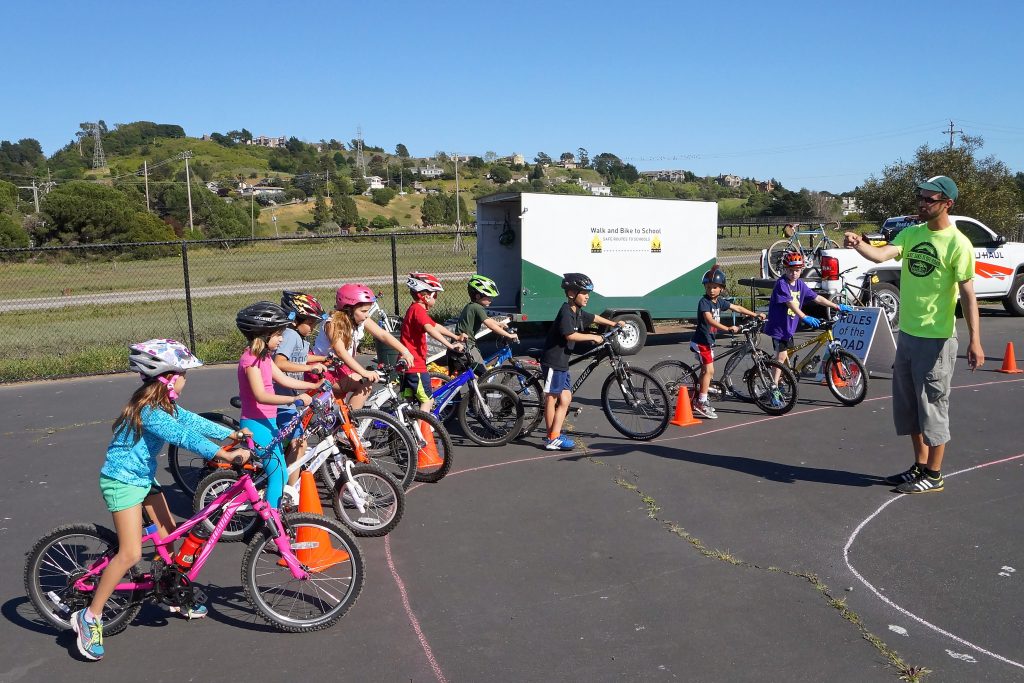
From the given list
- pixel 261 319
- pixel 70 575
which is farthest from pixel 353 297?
pixel 70 575

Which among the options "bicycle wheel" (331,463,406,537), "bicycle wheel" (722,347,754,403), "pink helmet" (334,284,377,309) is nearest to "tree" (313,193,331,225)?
"bicycle wheel" (722,347,754,403)

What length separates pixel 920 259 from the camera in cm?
687

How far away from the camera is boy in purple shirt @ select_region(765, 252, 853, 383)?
980cm

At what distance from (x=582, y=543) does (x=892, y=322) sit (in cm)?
1278

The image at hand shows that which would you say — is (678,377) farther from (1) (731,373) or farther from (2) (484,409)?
(2) (484,409)

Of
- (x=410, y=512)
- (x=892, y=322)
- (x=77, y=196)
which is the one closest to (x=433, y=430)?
(x=410, y=512)

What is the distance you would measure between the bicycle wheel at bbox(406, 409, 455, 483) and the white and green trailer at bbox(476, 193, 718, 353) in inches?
259

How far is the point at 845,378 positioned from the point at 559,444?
12.9ft

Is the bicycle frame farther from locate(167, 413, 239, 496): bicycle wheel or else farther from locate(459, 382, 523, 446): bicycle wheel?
locate(459, 382, 523, 446): bicycle wheel

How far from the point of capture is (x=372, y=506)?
6.32m

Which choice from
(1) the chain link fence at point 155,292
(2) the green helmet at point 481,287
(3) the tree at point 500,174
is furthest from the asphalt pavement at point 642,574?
(3) the tree at point 500,174

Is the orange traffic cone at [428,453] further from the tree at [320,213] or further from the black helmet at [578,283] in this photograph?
the tree at [320,213]

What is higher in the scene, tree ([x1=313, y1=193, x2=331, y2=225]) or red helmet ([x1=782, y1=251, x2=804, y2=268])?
tree ([x1=313, y1=193, x2=331, y2=225])

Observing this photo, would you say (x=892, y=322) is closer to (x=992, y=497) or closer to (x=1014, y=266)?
(x=1014, y=266)
